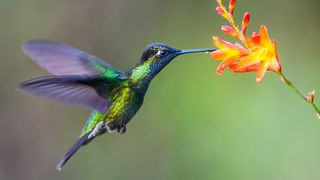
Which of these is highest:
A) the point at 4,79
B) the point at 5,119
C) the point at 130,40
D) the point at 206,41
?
the point at 206,41

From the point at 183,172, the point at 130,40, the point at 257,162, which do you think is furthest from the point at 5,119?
the point at 257,162

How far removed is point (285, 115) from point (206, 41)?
1.09 metres

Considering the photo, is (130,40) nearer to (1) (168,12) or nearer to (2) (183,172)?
(1) (168,12)

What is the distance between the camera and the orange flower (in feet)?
6.50

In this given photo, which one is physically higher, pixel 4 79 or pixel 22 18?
pixel 22 18

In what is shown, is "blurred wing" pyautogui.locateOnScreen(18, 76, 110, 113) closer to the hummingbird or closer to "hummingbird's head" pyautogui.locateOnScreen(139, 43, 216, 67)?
the hummingbird

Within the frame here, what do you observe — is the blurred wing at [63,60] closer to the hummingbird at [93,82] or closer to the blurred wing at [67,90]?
the hummingbird at [93,82]

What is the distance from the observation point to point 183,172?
4773 mm

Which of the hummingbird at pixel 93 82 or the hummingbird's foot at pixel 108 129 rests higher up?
the hummingbird at pixel 93 82

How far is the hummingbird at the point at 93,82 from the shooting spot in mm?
2029

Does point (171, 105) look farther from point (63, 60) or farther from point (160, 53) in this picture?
point (63, 60)

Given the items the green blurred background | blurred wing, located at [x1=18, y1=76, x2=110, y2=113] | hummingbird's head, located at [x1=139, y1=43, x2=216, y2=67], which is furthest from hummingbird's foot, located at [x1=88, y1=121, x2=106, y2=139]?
the green blurred background

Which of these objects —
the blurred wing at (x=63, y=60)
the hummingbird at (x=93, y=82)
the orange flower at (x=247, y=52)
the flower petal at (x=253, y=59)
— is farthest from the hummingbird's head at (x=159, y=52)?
the flower petal at (x=253, y=59)

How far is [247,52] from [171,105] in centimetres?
303
